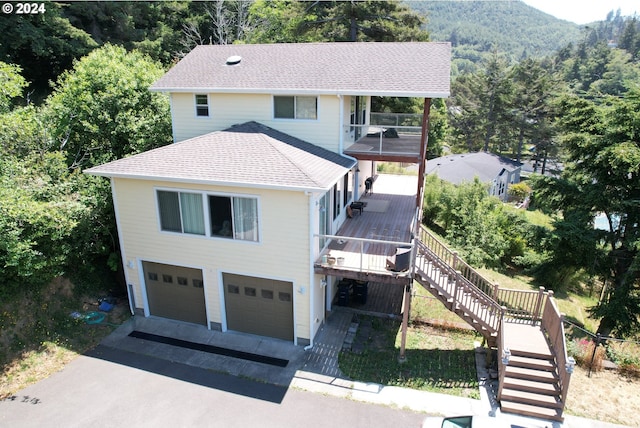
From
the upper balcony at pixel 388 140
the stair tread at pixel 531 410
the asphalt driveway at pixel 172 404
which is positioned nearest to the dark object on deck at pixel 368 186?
the upper balcony at pixel 388 140

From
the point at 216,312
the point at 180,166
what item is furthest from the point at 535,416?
the point at 180,166

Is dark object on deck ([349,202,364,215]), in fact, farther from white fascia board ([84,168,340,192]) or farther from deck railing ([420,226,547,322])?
white fascia board ([84,168,340,192])

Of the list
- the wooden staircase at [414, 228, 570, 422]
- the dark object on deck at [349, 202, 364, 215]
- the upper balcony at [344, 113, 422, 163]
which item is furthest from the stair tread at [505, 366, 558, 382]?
the dark object on deck at [349, 202, 364, 215]

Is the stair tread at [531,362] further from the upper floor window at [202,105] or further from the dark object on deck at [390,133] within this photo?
the upper floor window at [202,105]

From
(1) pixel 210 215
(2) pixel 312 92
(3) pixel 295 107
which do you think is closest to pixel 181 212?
(1) pixel 210 215

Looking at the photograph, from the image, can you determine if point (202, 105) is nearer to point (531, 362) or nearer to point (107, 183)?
point (107, 183)

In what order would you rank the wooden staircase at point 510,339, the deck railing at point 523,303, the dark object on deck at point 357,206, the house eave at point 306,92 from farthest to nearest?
the dark object on deck at point 357,206
the house eave at point 306,92
the deck railing at point 523,303
the wooden staircase at point 510,339
